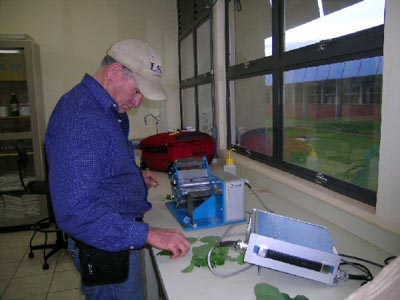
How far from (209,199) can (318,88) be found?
0.89m

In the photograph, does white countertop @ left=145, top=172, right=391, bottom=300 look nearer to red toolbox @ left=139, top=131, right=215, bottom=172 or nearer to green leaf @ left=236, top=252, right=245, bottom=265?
green leaf @ left=236, top=252, right=245, bottom=265

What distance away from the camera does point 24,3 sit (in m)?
3.77

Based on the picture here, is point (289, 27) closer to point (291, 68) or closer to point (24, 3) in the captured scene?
point (291, 68)

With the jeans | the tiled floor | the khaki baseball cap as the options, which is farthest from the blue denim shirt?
the tiled floor

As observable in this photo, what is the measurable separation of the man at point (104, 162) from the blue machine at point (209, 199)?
0.21 metres

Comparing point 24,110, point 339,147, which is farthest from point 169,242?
point 24,110

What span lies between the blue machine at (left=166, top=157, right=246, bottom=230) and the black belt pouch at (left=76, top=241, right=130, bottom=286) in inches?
12.4

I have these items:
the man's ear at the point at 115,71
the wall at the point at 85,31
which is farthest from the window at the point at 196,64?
the man's ear at the point at 115,71

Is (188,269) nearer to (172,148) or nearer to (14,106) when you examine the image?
(172,148)

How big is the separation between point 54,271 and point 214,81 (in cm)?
216

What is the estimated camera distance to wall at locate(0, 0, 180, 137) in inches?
150

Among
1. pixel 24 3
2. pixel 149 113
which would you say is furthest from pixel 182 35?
pixel 24 3

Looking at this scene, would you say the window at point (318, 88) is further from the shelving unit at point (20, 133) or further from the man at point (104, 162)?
the shelving unit at point (20, 133)

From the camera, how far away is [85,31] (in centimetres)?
396
